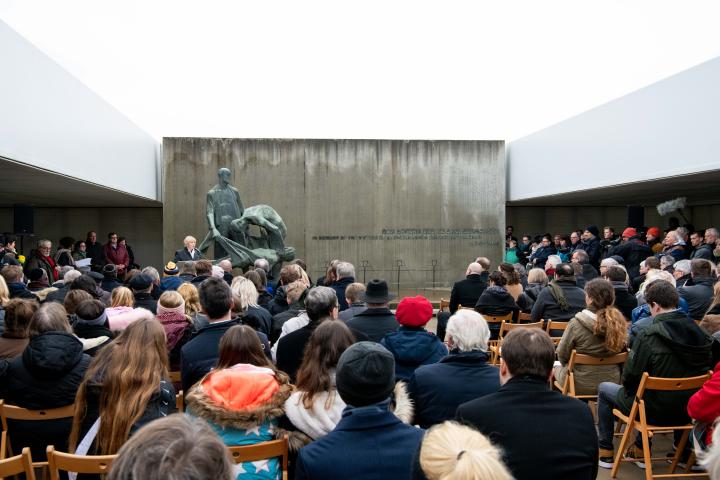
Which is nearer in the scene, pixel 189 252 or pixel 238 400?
pixel 238 400

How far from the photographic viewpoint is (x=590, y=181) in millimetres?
10742

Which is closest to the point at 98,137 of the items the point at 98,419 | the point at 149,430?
the point at 98,419

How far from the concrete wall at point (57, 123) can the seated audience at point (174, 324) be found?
3.37 m

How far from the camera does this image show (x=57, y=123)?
7602 millimetres

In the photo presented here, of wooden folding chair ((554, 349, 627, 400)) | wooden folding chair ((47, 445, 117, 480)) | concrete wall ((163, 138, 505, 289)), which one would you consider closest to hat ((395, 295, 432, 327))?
wooden folding chair ((554, 349, 627, 400))

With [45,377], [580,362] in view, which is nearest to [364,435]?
[45,377]

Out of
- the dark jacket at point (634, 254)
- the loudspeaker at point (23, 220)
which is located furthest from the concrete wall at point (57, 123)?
the dark jacket at point (634, 254)

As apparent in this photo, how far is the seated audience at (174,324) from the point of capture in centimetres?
384

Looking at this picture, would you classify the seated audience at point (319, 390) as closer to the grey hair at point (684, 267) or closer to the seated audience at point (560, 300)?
the seated audience at point (560, 300)

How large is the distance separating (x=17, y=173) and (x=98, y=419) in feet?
20.7

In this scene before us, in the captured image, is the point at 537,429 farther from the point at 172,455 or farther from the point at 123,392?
the point at 123,392

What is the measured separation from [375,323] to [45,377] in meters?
1.98

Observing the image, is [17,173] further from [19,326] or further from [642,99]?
[642,99]

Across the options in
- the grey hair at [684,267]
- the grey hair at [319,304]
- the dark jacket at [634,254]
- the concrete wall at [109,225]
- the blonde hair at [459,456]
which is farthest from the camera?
the concrete wall at [109,225]
